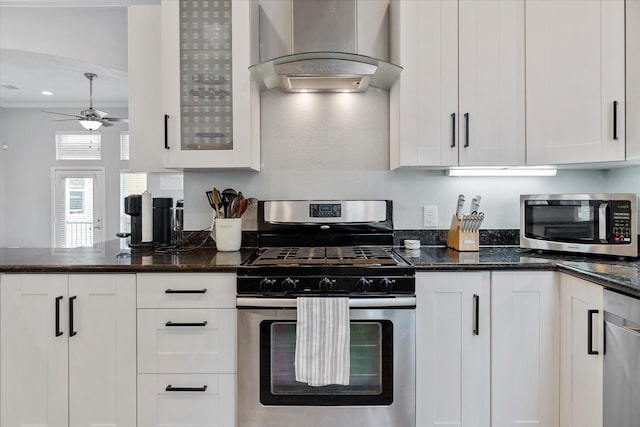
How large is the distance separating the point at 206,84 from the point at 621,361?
2156 millimetres

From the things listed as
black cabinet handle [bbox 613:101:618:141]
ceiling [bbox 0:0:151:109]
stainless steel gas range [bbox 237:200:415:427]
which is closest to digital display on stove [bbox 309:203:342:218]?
stainless steel gas range [bbox 237:200:415:427]

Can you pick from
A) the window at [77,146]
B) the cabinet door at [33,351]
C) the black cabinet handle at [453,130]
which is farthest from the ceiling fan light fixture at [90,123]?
the black cabinet handle at [453,130]

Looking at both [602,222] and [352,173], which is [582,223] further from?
[352,173]

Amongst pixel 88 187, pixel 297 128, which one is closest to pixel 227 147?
pixel 297 128

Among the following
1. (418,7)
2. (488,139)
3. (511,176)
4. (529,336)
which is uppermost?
(418,7)

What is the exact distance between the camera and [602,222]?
1819mm

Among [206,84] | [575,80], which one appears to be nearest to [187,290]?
[206,84]

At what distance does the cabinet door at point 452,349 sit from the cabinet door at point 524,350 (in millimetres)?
48

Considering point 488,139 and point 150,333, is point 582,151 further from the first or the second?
point 150,333

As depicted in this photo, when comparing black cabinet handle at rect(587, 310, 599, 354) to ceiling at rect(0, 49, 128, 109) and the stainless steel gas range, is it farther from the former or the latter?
ceiling at rect(0, 49, 128, 109)

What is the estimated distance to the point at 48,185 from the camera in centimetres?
631

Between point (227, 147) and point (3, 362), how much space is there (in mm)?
1395

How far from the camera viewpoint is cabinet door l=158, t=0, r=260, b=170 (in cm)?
206

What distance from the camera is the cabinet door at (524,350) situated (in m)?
1.73
